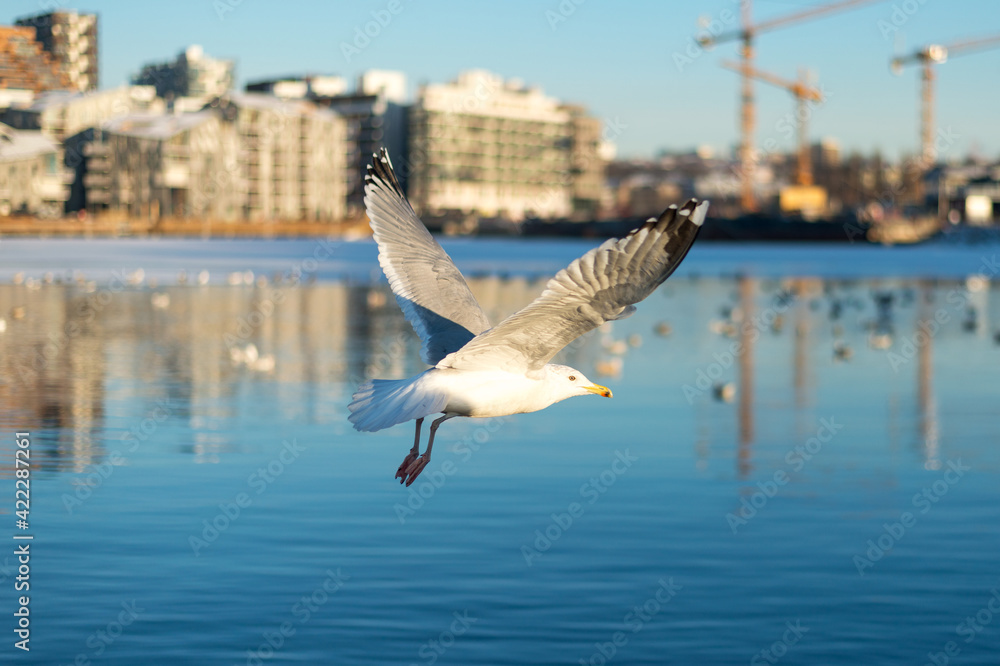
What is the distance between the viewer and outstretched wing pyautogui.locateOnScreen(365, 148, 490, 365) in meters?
10.5

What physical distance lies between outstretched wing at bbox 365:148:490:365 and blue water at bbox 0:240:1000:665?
6.70ft

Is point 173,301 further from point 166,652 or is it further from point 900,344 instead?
point 166,652

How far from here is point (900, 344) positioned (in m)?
31.6

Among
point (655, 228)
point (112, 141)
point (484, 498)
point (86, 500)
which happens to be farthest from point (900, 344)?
point (112, 141)

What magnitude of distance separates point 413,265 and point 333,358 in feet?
54.3

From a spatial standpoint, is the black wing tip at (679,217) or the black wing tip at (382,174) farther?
the black wing tip at (382,174)

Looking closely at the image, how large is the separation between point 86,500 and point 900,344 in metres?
22.8

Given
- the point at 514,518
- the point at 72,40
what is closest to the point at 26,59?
the point at 72,40

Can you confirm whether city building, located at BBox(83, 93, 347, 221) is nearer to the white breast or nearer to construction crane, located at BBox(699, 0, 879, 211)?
construction crane, located at BBox(699, 0, 879, 211)

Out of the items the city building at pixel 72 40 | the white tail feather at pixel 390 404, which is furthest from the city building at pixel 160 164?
the white tail feather at pixel 390 404

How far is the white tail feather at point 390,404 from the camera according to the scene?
27.7ft

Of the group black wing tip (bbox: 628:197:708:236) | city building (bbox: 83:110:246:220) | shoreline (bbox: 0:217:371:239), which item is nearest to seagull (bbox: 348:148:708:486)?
black wing tip (bbox: 628:197:708:236)

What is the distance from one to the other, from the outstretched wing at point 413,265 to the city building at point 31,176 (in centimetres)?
16830

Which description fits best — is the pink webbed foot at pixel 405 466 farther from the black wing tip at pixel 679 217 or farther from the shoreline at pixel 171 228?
the shoreline at pixel 171 228
